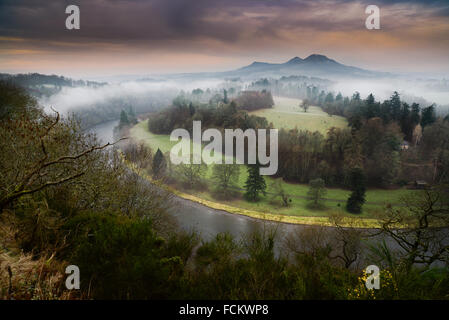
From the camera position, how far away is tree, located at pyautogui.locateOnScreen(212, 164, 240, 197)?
3481cm

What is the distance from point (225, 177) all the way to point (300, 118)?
107 feet

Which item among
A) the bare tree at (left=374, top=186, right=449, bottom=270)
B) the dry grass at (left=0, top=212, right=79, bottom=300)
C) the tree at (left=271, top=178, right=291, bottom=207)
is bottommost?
the tree at (left=271, top=178, right=291, bottom=207)

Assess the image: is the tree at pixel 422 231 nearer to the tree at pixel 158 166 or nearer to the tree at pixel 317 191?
the tree at pixel 317 191

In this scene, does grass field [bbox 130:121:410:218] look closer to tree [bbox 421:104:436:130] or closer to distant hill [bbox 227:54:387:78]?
tree [bbox 421:104:436:130]

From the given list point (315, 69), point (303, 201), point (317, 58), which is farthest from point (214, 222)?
point (317, 58)

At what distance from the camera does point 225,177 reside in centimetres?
3519

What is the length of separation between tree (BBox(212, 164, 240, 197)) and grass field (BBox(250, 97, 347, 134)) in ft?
71.6

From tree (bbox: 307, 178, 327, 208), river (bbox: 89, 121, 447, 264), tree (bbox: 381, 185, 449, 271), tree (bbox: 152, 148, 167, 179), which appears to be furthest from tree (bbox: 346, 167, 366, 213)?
tree (bbox: 152, 148, 167, 179)

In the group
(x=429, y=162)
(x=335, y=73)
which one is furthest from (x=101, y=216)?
(x=335, y=73)
